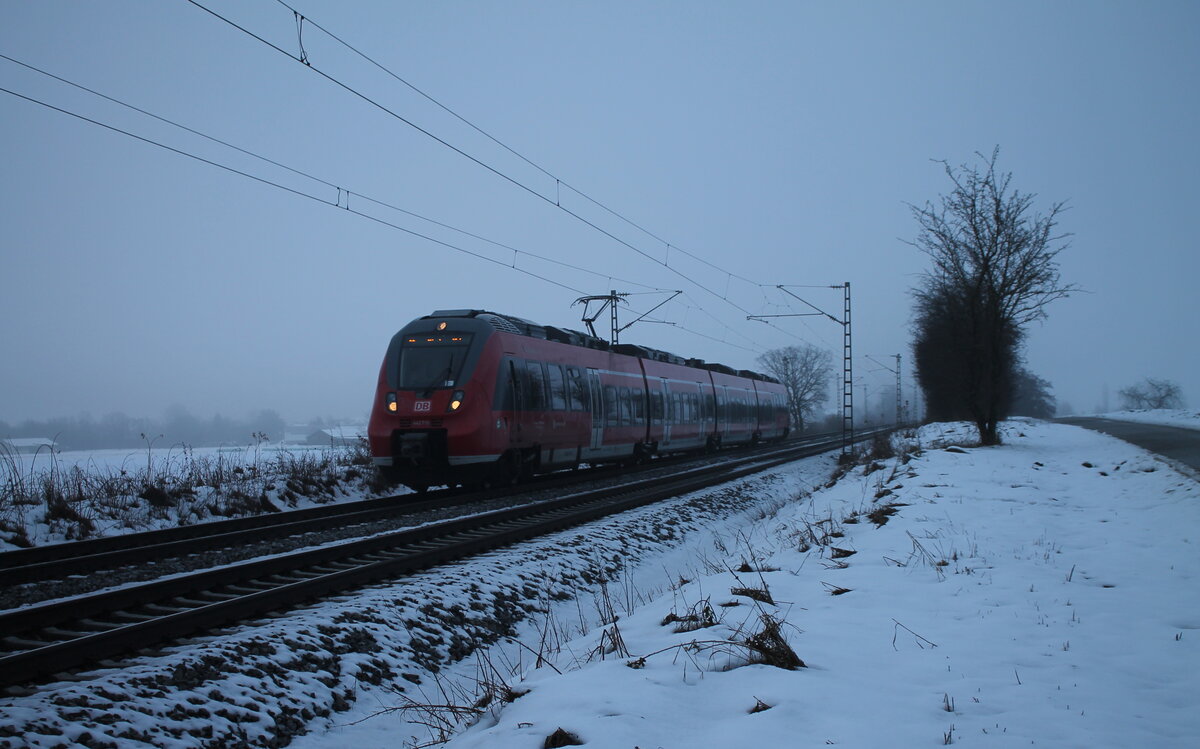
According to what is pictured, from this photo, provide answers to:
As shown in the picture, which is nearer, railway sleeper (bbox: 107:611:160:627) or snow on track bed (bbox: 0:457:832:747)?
snow on track bed (bbox: 0:457:832:747)

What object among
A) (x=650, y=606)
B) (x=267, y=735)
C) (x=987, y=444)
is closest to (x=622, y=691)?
(x=267, y=735)

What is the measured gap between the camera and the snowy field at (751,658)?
10.6 ft

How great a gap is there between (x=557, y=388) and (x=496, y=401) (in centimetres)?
299

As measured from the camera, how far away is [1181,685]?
3514mm

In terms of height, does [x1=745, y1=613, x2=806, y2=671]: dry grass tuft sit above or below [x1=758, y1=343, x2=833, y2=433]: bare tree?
below

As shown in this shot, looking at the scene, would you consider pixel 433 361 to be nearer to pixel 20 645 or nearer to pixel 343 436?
pixel 343 436

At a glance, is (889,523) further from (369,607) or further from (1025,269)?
(1025,269)

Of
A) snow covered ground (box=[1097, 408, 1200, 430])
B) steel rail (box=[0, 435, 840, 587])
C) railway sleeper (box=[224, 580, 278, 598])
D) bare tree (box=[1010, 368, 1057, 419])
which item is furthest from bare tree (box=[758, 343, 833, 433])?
railway sleeper (box=[224, 580, 278, 598])

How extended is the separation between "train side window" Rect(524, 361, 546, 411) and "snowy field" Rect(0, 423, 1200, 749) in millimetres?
7358

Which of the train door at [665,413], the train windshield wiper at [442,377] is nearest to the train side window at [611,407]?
the train door at [665,413]

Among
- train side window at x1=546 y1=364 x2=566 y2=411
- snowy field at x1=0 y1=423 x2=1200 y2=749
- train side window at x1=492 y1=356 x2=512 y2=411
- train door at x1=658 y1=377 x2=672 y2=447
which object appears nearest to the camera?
snowy field at x1=0 y1=423 x2=1200 y2=749

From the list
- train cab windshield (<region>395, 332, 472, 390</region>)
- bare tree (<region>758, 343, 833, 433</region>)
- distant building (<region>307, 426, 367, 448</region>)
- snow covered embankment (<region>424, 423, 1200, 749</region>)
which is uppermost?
bare tree (<region>758, 343, 833, 433</region>)

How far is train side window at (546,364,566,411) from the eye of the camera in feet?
55.5

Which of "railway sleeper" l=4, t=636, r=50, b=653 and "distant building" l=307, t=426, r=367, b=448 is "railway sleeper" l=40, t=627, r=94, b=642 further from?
"distant building" l=307, t=426, r=367, b=448
